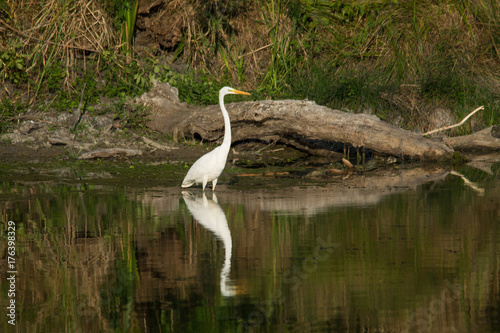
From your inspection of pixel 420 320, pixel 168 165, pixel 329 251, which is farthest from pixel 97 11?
pixel 420 320

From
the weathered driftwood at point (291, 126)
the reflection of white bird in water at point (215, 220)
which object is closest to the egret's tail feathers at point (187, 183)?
the reflection of white bird in water at point (215, 220)

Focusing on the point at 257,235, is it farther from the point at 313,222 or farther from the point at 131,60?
the point at 131,60

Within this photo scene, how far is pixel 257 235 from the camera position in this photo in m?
5.82

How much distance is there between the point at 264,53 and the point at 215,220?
8966 mm

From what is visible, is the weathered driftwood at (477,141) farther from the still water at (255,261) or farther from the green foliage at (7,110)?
the green foliage at (7,110)

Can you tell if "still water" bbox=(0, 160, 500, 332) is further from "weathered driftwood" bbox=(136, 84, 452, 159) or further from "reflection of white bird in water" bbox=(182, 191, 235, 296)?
"weathered driftwood" bbox=(136, 84, 452, 159)

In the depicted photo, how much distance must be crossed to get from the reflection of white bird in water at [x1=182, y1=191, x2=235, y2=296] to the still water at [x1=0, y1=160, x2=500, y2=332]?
0.01m

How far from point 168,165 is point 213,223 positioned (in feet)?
14.3

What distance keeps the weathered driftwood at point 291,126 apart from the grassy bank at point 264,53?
41.1 inches

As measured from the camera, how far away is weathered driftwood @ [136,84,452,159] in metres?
10.1

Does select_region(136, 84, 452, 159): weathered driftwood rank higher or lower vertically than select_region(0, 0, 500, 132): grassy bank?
lower

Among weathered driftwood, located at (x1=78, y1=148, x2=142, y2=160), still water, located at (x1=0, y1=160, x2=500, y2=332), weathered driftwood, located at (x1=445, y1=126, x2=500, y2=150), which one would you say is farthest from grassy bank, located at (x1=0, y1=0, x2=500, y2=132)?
still water, located at (x1=0, y1=160, x2=500, y2=332)

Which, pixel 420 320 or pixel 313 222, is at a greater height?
pixel 313 222

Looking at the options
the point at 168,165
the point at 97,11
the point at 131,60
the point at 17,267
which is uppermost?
the point at 97,11
